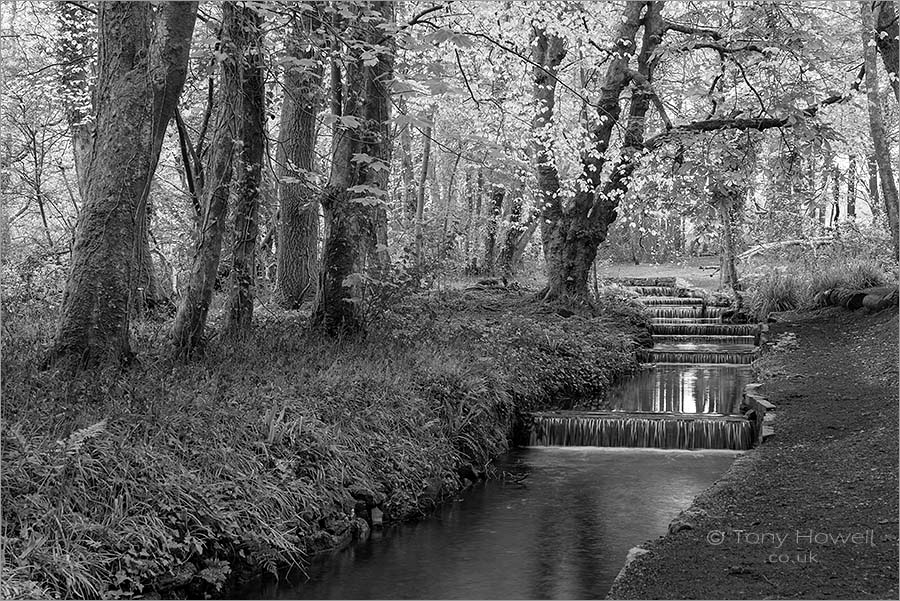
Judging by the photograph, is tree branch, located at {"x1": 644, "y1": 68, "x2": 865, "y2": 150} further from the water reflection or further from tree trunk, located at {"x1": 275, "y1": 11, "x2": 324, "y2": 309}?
tree trunk, located at {"x1": 275, "y1": 11, "x2": 324, "y2": 309}

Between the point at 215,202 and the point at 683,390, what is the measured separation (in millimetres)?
8703

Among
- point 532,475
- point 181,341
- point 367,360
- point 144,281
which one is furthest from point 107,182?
point 144,281

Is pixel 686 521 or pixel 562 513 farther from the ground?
pixel 686 521

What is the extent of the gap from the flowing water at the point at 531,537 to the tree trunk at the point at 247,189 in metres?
3.45

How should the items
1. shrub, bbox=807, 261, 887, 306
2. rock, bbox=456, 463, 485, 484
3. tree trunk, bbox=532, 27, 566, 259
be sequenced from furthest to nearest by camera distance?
shrub, bbox=807, 261, 887, 306, tree trunk, bbox=532, 27, 566, 259, rock, bbox=456, 463, 485, 484

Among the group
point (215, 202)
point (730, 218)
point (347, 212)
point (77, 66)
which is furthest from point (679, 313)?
point (215, 202)

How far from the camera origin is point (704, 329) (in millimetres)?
19500

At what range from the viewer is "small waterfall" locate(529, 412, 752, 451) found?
10008mm

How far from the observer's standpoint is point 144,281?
13344 mm

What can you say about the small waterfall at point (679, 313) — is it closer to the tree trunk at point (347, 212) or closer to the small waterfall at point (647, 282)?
the small waterfall at point (647, 282)

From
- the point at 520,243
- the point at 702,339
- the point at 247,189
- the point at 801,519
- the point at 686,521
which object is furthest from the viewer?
the point at 520,243

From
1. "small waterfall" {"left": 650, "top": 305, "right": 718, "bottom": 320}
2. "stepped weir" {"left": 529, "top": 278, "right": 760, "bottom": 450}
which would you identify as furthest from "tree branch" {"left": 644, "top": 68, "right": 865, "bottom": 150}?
"small waterfall" {"left": 650, "top": 305, "right": 718, "bottom": 320}

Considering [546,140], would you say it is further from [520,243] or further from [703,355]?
[520,243]

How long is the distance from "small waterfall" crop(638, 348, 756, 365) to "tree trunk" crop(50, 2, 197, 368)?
11.5 metres
